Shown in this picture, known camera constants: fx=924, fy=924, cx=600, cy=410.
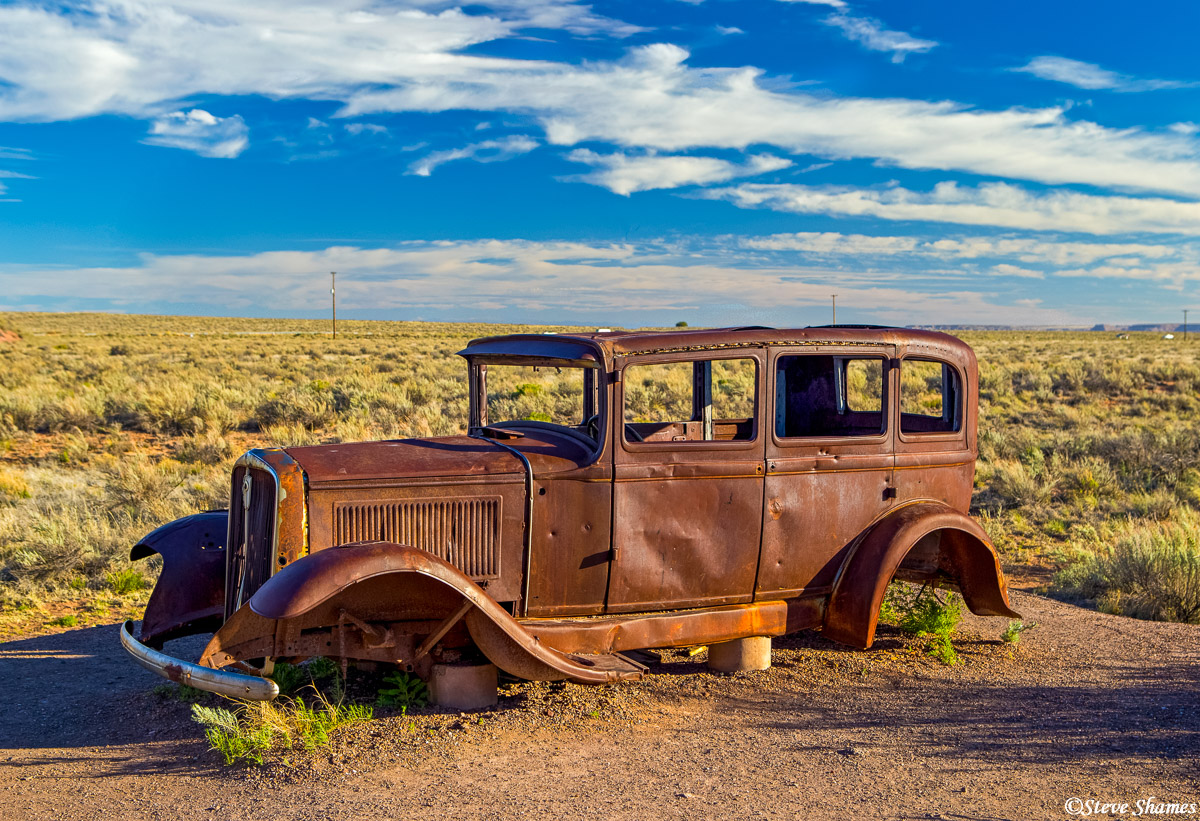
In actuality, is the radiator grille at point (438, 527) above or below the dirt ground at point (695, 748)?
above

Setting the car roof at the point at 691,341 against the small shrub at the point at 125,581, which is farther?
the small shrub at the point at 125,581

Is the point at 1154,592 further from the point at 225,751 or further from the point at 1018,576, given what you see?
the point at 225,751

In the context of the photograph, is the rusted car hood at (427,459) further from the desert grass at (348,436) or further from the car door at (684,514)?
the desert grass at (348,436)

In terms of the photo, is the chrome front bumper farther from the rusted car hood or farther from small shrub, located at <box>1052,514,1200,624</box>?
small shrub, located at <box>1052,514,1200,624</box>

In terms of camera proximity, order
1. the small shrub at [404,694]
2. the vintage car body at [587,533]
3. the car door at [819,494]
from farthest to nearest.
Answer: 1. the car door at [819,494]
2. the small shrub at [404,694]
3. the vintage car body at [587,533]

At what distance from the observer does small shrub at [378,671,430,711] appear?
507cm

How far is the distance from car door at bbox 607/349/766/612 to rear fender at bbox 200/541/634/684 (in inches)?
23.9

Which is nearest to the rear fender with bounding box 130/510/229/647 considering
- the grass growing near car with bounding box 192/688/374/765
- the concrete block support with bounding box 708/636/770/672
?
the grass growing near car with bounding box 192/688/374/765

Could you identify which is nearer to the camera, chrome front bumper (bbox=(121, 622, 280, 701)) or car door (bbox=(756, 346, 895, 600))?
chrome front bumper (bbox=(121, 622, 280, 701))

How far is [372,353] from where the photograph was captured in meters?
38.2

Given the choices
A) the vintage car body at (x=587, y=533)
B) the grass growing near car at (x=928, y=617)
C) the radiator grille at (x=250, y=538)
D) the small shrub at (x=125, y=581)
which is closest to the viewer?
the vintage car body at (x=587, y=533)

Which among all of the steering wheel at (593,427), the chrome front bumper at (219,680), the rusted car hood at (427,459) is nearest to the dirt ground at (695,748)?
the chrome front bumper at (219,680)

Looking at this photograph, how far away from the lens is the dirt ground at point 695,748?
157 inches

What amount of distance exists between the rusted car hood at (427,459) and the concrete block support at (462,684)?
1.07 metres
